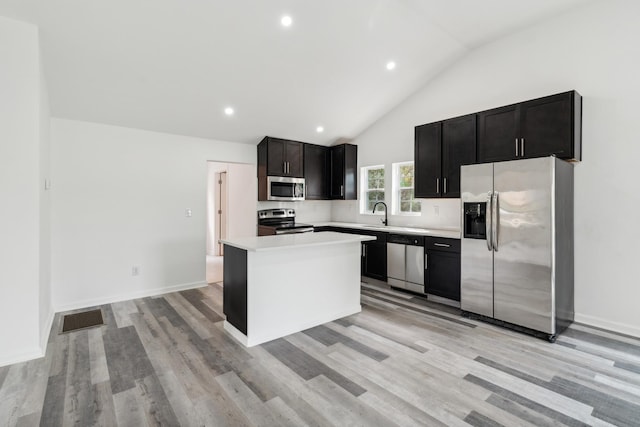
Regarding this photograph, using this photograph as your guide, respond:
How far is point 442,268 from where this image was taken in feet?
13.4

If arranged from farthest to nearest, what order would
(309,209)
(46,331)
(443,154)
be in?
(309,209), (443,154), (46,331)

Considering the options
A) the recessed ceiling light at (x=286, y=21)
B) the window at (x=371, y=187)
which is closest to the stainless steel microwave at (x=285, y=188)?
the window at (x=371, y=187)

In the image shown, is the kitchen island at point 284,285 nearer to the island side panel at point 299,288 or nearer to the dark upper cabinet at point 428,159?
the island side panel at point 299,288

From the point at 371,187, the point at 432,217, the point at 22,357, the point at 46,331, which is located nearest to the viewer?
the point at 22,357

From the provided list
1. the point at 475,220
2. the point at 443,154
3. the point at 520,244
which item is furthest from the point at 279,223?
the point at 520,244

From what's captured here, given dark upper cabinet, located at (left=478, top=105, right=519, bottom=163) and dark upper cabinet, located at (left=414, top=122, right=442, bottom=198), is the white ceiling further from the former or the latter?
dark upper cabinet, located at (left=478, top=105, right=519, bottom=163)

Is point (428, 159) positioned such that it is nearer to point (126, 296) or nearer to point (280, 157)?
point (280, 157)

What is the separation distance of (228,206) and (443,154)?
4889mm

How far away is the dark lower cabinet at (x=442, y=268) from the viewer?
392 cm

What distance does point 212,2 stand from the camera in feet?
9.36

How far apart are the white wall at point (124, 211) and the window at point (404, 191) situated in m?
2.92

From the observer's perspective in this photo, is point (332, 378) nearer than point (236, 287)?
Yes

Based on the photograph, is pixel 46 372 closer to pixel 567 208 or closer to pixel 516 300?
pixel 516 300

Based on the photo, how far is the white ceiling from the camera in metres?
2.88
